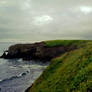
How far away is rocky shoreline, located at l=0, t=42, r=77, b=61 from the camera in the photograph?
2829 inches

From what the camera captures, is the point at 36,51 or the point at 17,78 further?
the point at 36,51

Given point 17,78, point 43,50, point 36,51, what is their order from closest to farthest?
1. point 17,78
2. point 43,50
3. point 36,51

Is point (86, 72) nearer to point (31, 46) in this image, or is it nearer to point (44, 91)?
point (44, 91)

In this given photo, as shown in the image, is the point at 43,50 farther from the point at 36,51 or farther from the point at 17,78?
the point at 17,78

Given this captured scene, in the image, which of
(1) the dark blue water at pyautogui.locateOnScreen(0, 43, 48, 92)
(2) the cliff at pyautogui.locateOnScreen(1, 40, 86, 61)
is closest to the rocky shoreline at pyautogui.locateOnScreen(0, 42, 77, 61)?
(2) the cliff at pyautogui.locateOnScreen(1, 40, 86, 61)

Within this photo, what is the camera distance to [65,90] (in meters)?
10.4

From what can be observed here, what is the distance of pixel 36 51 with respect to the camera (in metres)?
75.1

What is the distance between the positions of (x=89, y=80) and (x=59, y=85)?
307 centimetres

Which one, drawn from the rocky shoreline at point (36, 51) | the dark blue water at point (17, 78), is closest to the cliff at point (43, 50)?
the rocky shoreline at point (36, 51)

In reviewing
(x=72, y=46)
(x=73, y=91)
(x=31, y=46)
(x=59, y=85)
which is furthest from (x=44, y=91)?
(x=31, y=46)

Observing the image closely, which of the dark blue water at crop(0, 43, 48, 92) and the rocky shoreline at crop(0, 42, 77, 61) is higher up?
the rocky shoreline at crop(0, 42, 77, 61)

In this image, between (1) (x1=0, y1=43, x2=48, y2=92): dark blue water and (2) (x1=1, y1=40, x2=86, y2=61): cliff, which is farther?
(2) (x1=1, y1=40, x2=86, y2=61): cliff

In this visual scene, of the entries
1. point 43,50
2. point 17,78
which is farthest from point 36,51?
point 17,78

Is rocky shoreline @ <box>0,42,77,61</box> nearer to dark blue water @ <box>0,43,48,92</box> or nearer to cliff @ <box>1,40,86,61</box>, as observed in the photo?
cliff @ <box>1,40,86,61</box>
